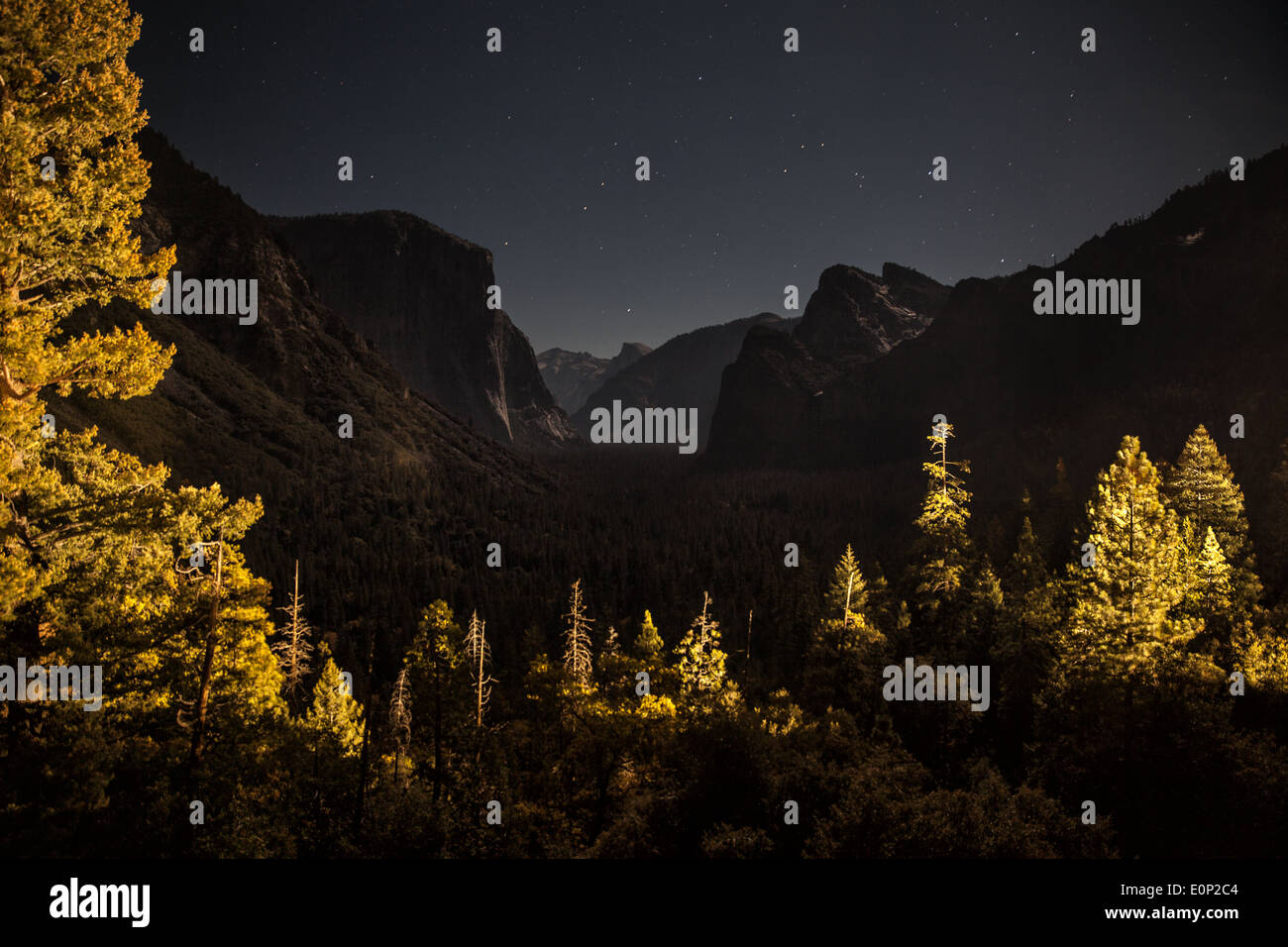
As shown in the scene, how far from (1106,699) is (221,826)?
2557cm

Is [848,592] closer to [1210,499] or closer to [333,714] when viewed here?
[1210,499]

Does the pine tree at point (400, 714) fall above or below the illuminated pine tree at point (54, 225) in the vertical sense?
below

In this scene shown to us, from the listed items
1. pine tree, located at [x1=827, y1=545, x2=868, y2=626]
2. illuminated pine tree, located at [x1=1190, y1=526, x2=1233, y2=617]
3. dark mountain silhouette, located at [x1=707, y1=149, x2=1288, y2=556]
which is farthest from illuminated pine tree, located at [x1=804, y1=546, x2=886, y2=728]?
dark mountain silhouette, located at [x1=707, y1=149, x2=1288, y2=556]

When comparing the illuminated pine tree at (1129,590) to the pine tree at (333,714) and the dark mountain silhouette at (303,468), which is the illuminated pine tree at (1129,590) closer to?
the pine tree at (333,714)

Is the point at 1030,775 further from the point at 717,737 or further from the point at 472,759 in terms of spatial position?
the point at 472,759

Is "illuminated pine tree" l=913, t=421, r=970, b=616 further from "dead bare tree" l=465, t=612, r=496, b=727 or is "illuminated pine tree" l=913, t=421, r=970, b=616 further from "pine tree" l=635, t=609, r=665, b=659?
"dead bare tree" l=465, t=612, r=496, b=727

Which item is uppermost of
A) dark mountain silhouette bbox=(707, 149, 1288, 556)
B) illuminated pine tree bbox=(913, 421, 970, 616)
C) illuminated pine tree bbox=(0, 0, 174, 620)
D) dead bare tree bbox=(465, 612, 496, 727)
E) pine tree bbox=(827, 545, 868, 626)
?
dark mountain silhouette bbox=(707, 149, 1288, 556)

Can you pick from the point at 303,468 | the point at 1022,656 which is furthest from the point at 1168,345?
the point at 303,468

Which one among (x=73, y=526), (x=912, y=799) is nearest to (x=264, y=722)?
(x=73, y=526)

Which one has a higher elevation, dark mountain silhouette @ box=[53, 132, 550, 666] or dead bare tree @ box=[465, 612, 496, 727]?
dark mountain silhouette @ box=[53, 132, 550, 666]

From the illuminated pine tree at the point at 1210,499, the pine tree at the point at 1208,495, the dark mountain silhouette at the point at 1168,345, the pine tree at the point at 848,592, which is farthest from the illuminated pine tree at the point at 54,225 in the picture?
the dark mountain silhouette at the point at 1168,345

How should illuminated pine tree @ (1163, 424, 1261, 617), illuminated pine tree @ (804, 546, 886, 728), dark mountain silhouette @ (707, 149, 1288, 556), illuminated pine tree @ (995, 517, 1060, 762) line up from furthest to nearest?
1. dark mountain silhouette @ (707, 149, 1288, 556)
2. illuminated pine tree @ (1163, 424, 1261, 617)
3. illuminated pine tree @ (804, 546, 886, 728)
4. illuminated pine tree @ (995, 517, 1060, 762)

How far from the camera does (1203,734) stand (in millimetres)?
18031

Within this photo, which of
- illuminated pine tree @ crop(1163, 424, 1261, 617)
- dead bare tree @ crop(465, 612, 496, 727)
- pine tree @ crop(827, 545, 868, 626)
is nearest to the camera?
dead bare tree @ crop(465, 612, 496, 727)
